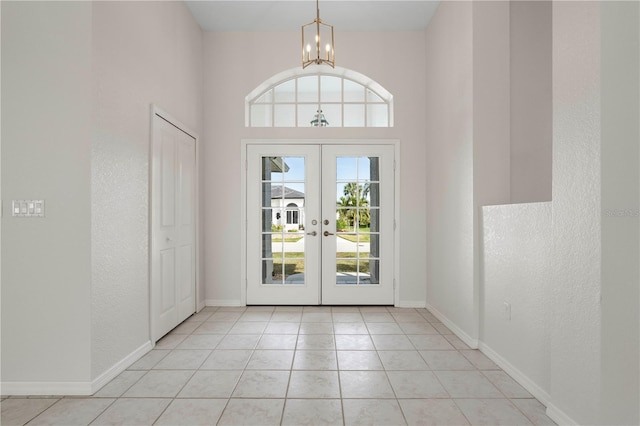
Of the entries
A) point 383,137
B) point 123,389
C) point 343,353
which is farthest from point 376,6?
point 123,389

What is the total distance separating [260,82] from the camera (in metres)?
4.39

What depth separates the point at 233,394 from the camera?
7.34 feet

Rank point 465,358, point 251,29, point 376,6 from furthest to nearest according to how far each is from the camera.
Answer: point 251,29
point 376,6
point 465,358

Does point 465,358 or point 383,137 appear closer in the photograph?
point 465,358

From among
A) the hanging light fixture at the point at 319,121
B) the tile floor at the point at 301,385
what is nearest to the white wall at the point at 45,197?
the tile floor at the point at 301,385

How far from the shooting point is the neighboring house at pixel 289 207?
442 cm

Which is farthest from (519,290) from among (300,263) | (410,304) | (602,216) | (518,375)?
(300,263)

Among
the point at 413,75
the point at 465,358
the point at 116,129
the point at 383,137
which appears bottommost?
the point at 465,358

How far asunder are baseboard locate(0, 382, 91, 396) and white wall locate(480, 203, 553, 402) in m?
2.78

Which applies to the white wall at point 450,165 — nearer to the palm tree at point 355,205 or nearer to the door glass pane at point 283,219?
the palm tree at point 355,205

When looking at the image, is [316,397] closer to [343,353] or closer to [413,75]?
[343,353]

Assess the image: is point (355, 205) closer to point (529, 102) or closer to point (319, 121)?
point (319, 121)

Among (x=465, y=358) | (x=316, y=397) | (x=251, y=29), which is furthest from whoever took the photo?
(x=251, y=29)

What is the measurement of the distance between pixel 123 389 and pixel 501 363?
2.60 metres
